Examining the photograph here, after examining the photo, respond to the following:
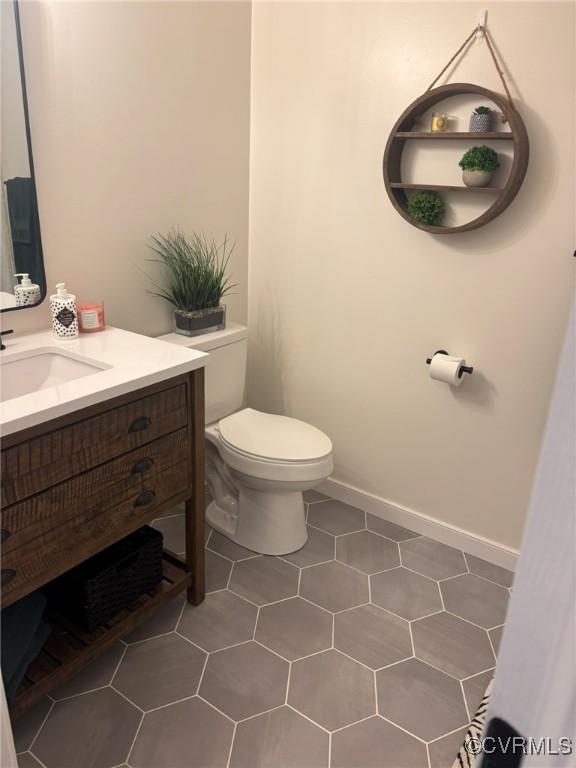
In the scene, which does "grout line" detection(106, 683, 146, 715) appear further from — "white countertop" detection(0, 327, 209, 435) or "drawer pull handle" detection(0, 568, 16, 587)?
"white countertop" detection(0, 327, 209, 435)

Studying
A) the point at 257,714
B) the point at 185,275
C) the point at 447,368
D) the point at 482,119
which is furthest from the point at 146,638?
the point at 482,119

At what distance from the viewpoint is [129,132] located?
193cm

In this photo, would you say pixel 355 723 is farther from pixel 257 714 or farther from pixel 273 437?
pixel 273 437

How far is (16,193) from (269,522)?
4.73 feet

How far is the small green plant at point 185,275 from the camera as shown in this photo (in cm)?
215

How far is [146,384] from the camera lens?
1478mm

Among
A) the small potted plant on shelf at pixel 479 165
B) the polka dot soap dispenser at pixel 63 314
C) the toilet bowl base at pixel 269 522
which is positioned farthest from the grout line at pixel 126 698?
the small potted plant on shelf at pixel 479 165

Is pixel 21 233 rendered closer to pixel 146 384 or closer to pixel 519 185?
pixel 146 384

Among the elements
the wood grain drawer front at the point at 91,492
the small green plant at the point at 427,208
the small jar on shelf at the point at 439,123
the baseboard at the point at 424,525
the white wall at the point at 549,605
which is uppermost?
the small jar on shelf at the point at 439,123

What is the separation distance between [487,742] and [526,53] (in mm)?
1961

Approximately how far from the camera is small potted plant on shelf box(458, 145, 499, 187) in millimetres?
1819

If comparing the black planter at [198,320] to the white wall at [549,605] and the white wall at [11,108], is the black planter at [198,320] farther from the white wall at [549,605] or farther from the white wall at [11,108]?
the white wall at [549,605]

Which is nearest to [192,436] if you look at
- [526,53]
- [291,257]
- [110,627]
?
[110,627]

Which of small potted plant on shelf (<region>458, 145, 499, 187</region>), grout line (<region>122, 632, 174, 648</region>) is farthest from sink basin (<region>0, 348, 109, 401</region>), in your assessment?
small potted plant on shelf (<region>458, 145, 499, 187</region>)
